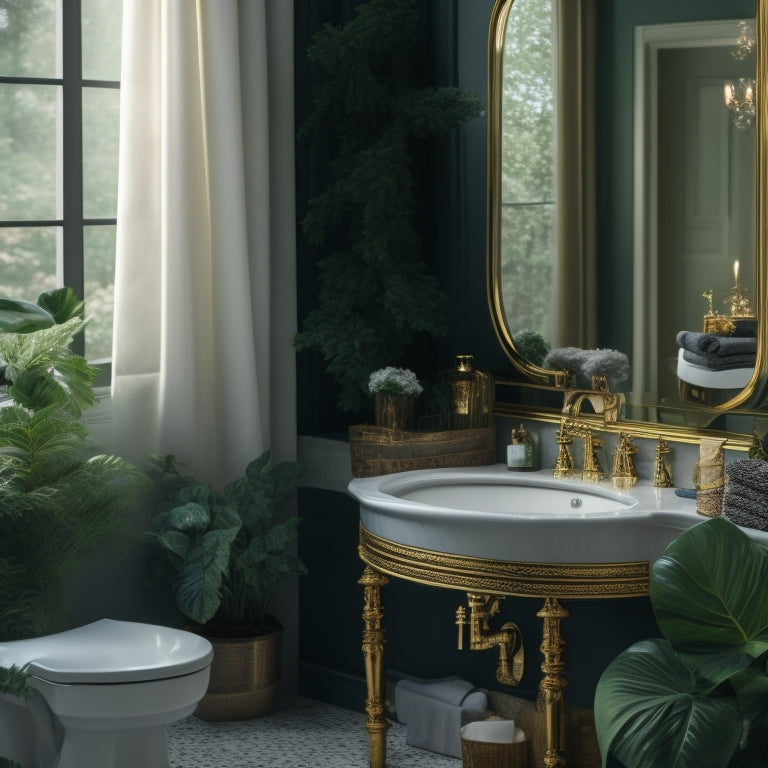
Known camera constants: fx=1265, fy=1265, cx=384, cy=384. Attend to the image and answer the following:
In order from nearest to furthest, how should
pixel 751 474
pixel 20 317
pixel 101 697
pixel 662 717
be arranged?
pixel 662 717
pixel 751 474
pixel 101 697
pixel 20 317

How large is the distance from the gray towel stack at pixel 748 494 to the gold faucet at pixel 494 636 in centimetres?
60

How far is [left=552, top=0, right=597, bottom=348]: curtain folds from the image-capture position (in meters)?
3.06

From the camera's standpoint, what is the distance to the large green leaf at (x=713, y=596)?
88.0 inches

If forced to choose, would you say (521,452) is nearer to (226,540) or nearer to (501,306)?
(501,306)

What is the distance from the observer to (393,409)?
3.22 m

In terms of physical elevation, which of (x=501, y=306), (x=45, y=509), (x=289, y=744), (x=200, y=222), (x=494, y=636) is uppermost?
(x=200, y=222)

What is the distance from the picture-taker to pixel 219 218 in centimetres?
336

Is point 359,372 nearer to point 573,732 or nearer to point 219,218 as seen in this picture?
point 219,218

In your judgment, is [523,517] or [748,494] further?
[523,517]

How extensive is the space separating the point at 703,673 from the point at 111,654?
4.01ft

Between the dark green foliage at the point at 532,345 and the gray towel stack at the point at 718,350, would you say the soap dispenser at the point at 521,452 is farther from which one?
the gray towel stack at the point at 718,350

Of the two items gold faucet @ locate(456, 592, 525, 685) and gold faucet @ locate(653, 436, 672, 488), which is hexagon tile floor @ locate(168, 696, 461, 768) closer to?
gold faucet @ locate(456, 592, 525, 685)

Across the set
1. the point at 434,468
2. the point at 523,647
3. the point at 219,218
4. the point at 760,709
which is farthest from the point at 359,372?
the point at 760,709

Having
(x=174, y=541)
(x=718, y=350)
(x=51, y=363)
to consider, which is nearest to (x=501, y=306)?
(x=718, y=350)
